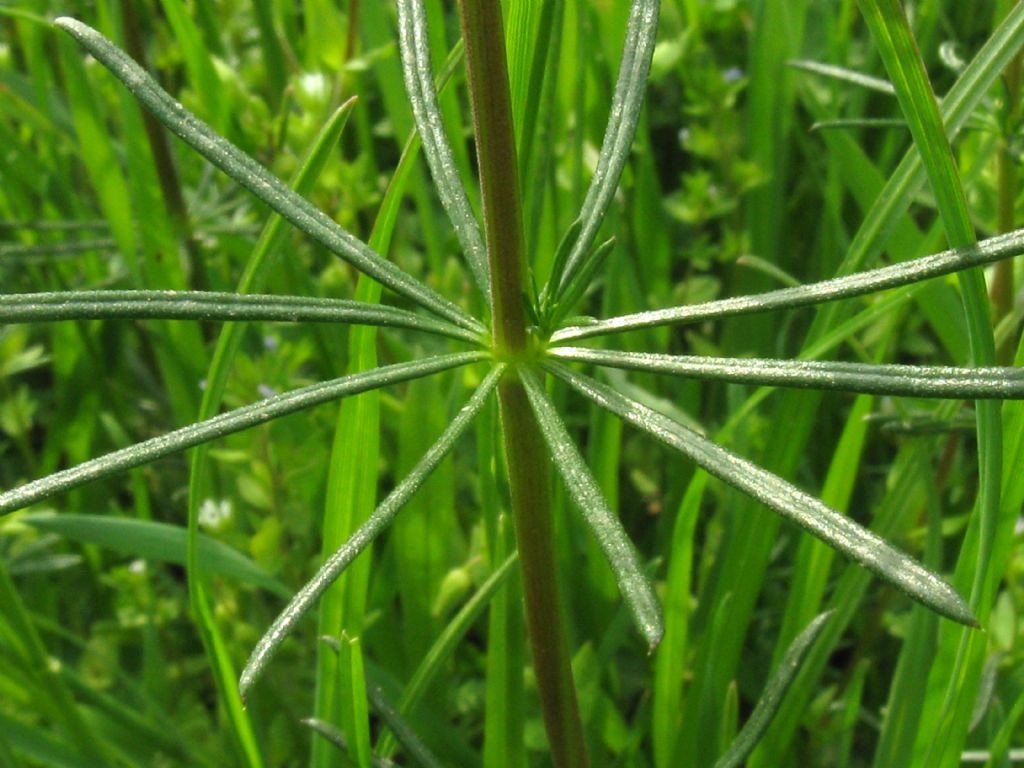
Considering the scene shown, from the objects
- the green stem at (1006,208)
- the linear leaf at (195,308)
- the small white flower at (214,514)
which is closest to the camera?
the linear leaf at (195,308)

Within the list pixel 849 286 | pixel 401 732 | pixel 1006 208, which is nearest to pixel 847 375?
pixel 849 286

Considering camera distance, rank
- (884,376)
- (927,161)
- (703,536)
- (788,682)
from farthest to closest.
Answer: (703,536) → (788,682) → (927,161) → (884,376)

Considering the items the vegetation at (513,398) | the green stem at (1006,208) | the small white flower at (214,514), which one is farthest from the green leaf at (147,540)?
the green stem at (1006,208)

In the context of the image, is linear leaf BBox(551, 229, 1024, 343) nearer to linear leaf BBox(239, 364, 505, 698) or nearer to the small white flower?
linear leaf BBox(239, 364, 505, 698)

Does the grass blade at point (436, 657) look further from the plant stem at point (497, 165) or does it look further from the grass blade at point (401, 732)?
the plant stem at point (497, 165)

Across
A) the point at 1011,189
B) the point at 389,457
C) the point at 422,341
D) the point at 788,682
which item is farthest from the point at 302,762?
the point at 1011,189

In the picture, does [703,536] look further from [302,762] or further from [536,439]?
[536,439]

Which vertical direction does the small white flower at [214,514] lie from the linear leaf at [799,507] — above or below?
below
